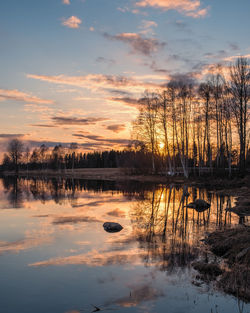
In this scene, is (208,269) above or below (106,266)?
above

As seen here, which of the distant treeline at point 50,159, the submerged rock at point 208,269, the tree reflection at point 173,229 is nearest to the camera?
the submerged rock at point 208,269

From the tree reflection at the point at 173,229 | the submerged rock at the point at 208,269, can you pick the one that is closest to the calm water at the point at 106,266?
the tree reflection at the point at 173,229

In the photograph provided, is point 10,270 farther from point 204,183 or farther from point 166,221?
point 204,183

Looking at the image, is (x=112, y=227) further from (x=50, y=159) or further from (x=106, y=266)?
(x=50, y=159)

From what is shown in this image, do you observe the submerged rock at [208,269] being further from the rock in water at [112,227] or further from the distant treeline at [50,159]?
the distant treeline at [50,159]

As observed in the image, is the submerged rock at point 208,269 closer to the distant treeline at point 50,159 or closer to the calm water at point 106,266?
the calm water at point 106,266

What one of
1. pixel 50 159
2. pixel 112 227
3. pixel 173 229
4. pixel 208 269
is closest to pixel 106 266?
pixel 208 269

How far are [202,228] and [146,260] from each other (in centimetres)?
508

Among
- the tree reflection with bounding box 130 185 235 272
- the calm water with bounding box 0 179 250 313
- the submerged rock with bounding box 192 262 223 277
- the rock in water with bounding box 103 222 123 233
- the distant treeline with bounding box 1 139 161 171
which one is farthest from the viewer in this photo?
the distant treeline with bounding box 1 139 161 171

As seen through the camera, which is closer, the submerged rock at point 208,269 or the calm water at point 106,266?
the calm water at point 106,266

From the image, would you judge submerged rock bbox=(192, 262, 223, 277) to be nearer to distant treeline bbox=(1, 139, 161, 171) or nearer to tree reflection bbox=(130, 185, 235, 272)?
tree reflection bbox=(130, 185, 235, 272)

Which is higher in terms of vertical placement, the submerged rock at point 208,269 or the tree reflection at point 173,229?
the submerged rock at point 208,269

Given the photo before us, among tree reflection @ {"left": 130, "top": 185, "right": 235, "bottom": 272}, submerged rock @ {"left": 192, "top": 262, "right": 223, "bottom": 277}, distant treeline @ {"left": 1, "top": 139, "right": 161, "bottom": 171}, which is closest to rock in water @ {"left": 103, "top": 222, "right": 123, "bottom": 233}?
tree reflection @ {"left": 130, "top": 185, "right": 235, "bottom": 272}

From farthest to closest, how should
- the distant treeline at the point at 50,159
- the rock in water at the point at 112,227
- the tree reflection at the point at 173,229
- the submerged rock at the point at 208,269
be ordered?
the distant treeline at the point at 50,159 → the rock in water at the point at 112,227 → the tree reflection at the point at 173,229 → the submerged rock at the point at 208,269
